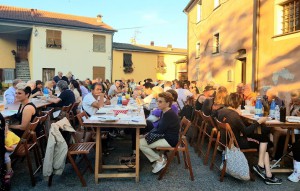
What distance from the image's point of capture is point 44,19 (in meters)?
21.5

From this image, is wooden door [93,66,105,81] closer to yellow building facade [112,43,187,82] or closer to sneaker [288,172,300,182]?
yellow building facade [112,43,187,82]

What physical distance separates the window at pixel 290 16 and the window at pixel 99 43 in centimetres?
1700

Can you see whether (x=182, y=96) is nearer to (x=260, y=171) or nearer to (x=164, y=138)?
(x=164, y=138)

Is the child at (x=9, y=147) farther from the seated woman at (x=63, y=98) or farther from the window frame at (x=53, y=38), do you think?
the window frame at (x=53, y=38)

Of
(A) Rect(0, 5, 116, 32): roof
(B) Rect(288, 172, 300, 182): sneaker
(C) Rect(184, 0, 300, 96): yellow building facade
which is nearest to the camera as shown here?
(B) Rect(288, 172, 300, 182): sneaker

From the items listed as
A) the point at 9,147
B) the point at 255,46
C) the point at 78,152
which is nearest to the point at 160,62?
the point at 255,46

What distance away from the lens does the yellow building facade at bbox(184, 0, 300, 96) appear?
823 cm

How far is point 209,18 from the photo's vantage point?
15352 millimetres

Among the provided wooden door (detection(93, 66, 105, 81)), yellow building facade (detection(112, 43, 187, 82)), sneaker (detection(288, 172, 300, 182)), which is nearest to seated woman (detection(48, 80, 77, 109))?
sneaker (detection(288, 172, 300, 182))

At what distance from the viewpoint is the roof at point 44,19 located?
20.3 m

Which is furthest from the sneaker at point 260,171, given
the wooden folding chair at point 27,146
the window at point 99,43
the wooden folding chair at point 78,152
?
the window at point 99,43

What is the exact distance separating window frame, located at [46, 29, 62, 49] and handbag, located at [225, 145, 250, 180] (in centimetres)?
2004

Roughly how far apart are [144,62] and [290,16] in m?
21.0

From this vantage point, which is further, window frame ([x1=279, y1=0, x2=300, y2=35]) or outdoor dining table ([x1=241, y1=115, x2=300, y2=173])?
window frame ([x1=279, y1=0, x2=300, y2=35])
